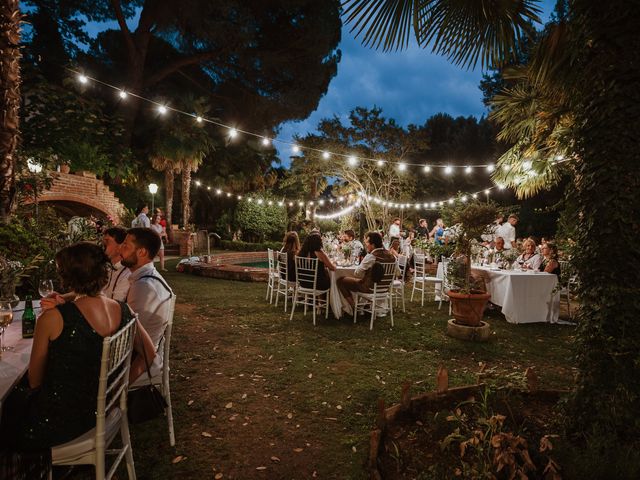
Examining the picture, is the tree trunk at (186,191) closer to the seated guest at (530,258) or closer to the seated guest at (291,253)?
the seated guest at (291,253)

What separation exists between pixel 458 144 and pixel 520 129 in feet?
55.8

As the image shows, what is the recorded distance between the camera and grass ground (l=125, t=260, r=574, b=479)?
252cm

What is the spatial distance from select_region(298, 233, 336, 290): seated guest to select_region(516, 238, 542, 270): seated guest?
3714 millimetres

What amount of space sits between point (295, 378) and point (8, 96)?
12.6ft

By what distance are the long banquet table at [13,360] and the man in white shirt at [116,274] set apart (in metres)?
0.65

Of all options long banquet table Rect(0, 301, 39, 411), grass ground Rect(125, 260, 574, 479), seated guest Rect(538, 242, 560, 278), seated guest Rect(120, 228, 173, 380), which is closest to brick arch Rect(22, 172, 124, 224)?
grass ground Rect(125, 260, 574, 479)

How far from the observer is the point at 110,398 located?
1.89 metres

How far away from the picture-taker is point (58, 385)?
1.68 m

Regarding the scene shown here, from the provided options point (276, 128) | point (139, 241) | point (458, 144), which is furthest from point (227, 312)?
point (458, 144)

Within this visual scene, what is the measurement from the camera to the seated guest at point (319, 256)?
19.0 feet

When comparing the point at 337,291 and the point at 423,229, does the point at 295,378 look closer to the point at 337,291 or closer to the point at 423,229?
the point at 337,291

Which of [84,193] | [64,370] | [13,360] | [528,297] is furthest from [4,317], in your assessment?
[84,193]

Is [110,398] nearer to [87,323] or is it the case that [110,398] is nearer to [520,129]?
[87,323]

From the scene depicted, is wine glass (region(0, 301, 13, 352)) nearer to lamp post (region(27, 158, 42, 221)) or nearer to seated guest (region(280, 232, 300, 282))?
seated guest (region(280, 232, 300, 282))
